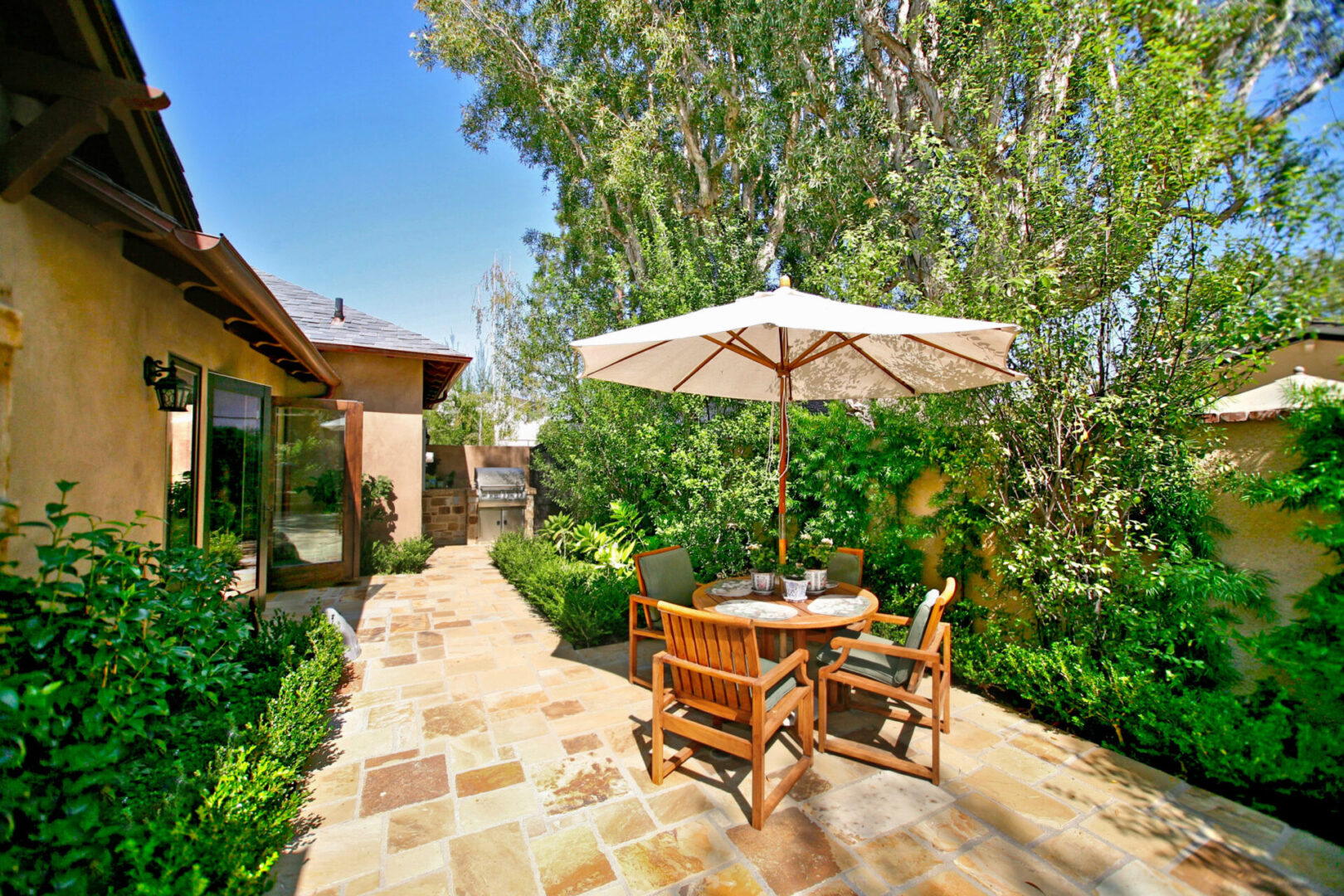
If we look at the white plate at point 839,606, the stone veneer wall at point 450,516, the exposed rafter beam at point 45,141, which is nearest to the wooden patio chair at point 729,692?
the white plate at point 839,606

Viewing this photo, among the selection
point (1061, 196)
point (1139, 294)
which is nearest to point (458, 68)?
point (1061, 196)

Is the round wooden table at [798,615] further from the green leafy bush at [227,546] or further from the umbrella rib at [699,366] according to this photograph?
the green leafy bush at [227,546]

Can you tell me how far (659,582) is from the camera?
14.8ft

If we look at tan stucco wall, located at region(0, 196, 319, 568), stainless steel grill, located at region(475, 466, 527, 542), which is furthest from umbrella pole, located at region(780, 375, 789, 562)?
stainless steel grill, located at region(475, 466, 527, 542)

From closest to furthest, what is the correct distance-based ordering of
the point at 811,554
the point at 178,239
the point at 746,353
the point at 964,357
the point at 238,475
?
the point at 178,239 → the point at 964,357 → the point at 746,353 → the point at 811,554 → the point at 238,475

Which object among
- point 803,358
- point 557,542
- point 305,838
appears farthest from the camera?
point 557,542

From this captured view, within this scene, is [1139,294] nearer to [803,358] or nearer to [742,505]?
[803,358]

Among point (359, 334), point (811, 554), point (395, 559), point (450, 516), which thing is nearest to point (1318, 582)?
point (811, 554)

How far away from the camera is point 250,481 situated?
6.07 meters

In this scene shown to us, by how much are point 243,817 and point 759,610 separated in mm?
2718

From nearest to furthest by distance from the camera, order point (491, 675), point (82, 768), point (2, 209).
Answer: point (82, 768)
point (2, 209)
point (491, 675)

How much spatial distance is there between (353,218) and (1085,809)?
16864 mm

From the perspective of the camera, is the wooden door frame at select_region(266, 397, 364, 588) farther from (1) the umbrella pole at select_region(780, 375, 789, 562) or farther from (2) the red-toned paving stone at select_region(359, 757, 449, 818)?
(1) the umbrella pole at select_region(780, 375, 789, 562)

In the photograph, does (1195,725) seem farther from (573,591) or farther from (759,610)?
(573,591)
